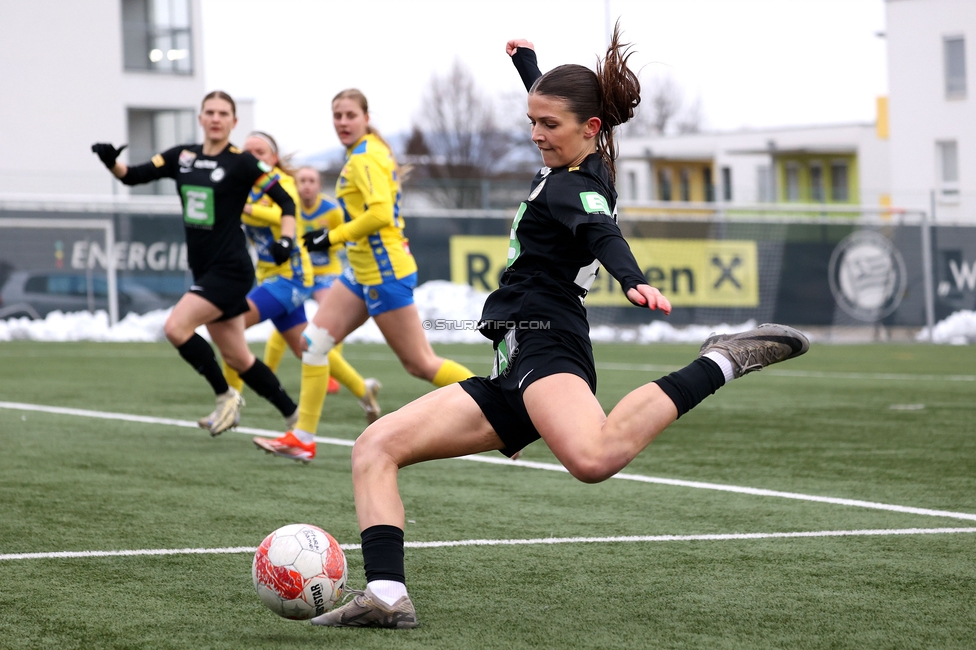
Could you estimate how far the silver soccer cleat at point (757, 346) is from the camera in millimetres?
3855

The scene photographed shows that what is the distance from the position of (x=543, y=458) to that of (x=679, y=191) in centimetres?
5264

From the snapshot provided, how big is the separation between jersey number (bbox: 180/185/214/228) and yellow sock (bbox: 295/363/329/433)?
1286 millimetres

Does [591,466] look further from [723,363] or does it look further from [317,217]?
[317,217]

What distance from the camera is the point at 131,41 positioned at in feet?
123

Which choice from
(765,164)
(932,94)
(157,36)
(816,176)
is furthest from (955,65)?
(157,36)

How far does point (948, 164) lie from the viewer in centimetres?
4569

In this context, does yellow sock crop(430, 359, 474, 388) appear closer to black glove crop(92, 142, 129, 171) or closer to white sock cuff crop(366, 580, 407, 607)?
black glove crop(92, 142, 129, 171)

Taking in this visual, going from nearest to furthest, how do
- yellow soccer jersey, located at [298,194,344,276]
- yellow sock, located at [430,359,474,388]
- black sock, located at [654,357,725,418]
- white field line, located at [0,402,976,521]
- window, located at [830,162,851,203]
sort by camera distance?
black sock, located at [654,357,725,418]
white field line, located at [0,402,976,521]
yellow sock, located at [430,359,474,388]
yellow soccer jersey, located at [298,194,344,276]
window, located at [830,162,851,203]

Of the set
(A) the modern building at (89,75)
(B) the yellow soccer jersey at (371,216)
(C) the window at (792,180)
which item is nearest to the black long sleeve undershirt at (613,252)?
(B) the yellow soccer jersey at (371,216)

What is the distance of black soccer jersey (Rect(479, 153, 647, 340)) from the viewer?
3842 millimetres

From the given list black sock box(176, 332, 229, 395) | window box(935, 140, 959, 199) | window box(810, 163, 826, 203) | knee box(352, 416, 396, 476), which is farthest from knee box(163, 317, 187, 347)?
window box(810, 163, 826, 203)

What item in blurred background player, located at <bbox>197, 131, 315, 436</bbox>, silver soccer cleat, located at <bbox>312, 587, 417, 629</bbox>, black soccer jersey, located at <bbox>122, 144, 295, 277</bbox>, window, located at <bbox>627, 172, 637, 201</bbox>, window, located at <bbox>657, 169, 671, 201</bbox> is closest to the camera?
silver soccer cleat, located at <bbox>312, 587, 417, 629</bbox>

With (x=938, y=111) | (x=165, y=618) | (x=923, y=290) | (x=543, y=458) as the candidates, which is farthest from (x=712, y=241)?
(x=938, y=111)

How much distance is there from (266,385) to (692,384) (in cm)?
503
